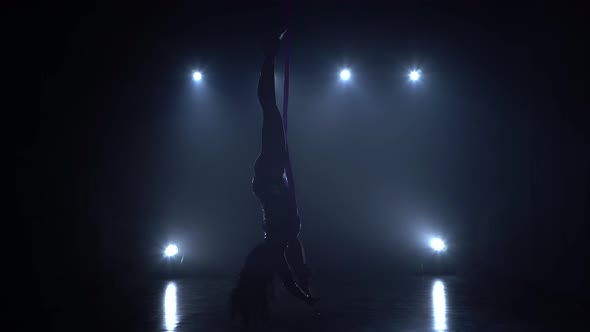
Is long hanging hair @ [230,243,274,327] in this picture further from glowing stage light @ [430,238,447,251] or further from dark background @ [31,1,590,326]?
glowing stage light @ [430,238,447,251]

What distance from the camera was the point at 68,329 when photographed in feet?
15.0

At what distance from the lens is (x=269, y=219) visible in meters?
4.11

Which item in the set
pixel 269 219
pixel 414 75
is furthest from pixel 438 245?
pixel 269 219

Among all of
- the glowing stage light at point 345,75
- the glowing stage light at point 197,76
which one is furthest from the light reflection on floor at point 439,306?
the glowing stage light at point 197,76

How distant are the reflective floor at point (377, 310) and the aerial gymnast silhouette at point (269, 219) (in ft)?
2.18

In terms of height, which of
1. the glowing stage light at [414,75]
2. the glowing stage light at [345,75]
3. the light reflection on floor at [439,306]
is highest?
the glowing stage light at [345,75]

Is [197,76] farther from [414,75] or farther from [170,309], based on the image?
[170,309]

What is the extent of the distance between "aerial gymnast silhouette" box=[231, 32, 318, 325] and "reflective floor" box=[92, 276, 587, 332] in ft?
2.18

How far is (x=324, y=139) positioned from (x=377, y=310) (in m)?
5.67

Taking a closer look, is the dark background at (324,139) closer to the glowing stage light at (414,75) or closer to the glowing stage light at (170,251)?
the glowing stage light at (414,75)

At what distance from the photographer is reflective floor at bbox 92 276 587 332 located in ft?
15.2

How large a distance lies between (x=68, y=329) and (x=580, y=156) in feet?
18.3

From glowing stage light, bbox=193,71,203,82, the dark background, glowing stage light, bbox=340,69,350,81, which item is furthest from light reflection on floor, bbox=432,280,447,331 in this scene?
glowing stage light, bbox=193,71,203,82

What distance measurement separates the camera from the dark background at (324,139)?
23.0 ft
